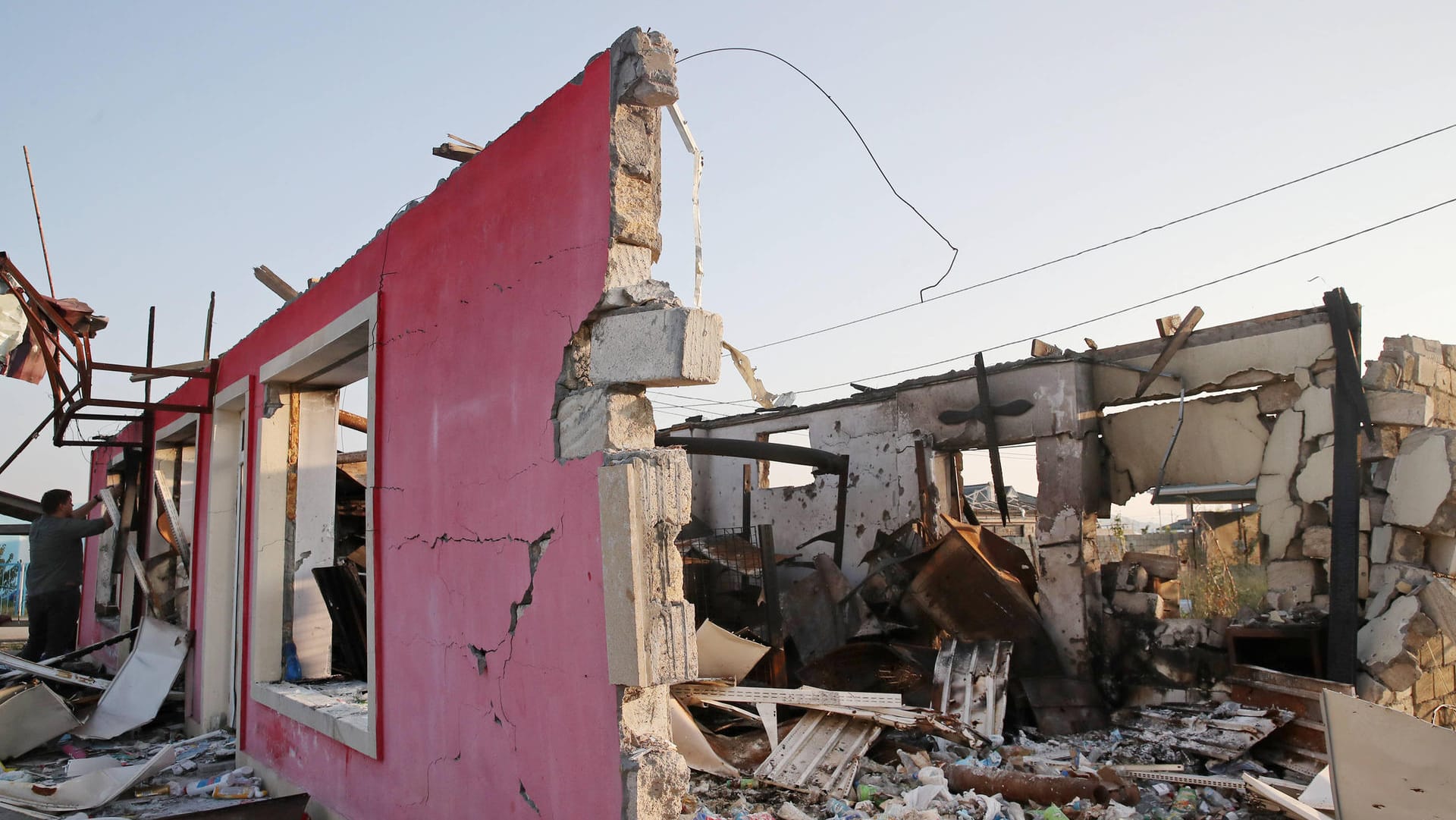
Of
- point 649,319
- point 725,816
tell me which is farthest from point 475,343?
point 725,816

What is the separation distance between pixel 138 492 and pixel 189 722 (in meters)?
2.66

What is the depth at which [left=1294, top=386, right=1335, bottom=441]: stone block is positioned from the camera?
6.72m

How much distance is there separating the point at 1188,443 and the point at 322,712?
22.3 feet

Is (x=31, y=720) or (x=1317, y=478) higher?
(x=1317, y=478)

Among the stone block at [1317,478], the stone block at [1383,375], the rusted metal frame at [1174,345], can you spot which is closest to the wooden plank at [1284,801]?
the stone block at [1317,478]

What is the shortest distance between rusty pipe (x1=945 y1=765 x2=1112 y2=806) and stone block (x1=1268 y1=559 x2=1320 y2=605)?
3.08m

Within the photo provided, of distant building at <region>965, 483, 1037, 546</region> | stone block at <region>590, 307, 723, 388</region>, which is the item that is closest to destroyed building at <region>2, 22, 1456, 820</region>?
stone block at <region>590, 307, 723, 388</region>

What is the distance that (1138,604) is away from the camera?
725cm

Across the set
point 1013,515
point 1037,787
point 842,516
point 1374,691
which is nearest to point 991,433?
point 842,516

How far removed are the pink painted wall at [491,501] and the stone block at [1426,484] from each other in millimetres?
6317

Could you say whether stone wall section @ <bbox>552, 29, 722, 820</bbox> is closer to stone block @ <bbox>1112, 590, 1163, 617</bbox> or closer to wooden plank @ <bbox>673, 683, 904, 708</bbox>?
wooden plank @ <bbox>673, 683, 904, 708</bbox>

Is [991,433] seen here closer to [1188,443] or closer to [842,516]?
[1188,443]

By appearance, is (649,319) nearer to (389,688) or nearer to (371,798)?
(389,688)

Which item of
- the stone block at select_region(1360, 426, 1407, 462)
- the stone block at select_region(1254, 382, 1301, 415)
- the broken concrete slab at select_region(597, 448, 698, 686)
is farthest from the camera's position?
the stone block at select_region(1254, 382, 1301, 415)
